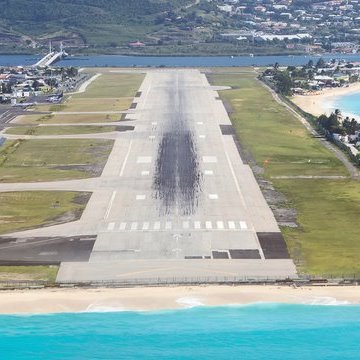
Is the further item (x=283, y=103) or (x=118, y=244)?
(x=283, y=103)

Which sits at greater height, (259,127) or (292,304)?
(292,304)

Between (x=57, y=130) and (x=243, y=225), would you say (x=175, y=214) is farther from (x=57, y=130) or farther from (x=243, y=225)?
(x=57, y=130)

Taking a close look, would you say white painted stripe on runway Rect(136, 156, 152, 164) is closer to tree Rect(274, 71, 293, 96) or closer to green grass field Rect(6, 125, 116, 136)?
green grass field Rect(6, 125, 116, 136)

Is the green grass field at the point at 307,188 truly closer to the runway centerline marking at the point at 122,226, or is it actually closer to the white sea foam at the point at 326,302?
the white sea foam at the point at 326,302

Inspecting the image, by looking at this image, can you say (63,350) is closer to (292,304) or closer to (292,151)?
(292,304)

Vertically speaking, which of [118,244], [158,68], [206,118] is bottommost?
[158,68]

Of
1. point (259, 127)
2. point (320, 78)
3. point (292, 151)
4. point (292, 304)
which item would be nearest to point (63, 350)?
point (292, 304)

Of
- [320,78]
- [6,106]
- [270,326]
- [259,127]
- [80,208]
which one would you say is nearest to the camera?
[270,326]

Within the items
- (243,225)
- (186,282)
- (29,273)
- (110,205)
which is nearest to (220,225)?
(243,225)

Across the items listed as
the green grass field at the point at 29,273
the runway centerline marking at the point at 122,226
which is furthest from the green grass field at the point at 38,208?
the green grass field at the point at 29,273
